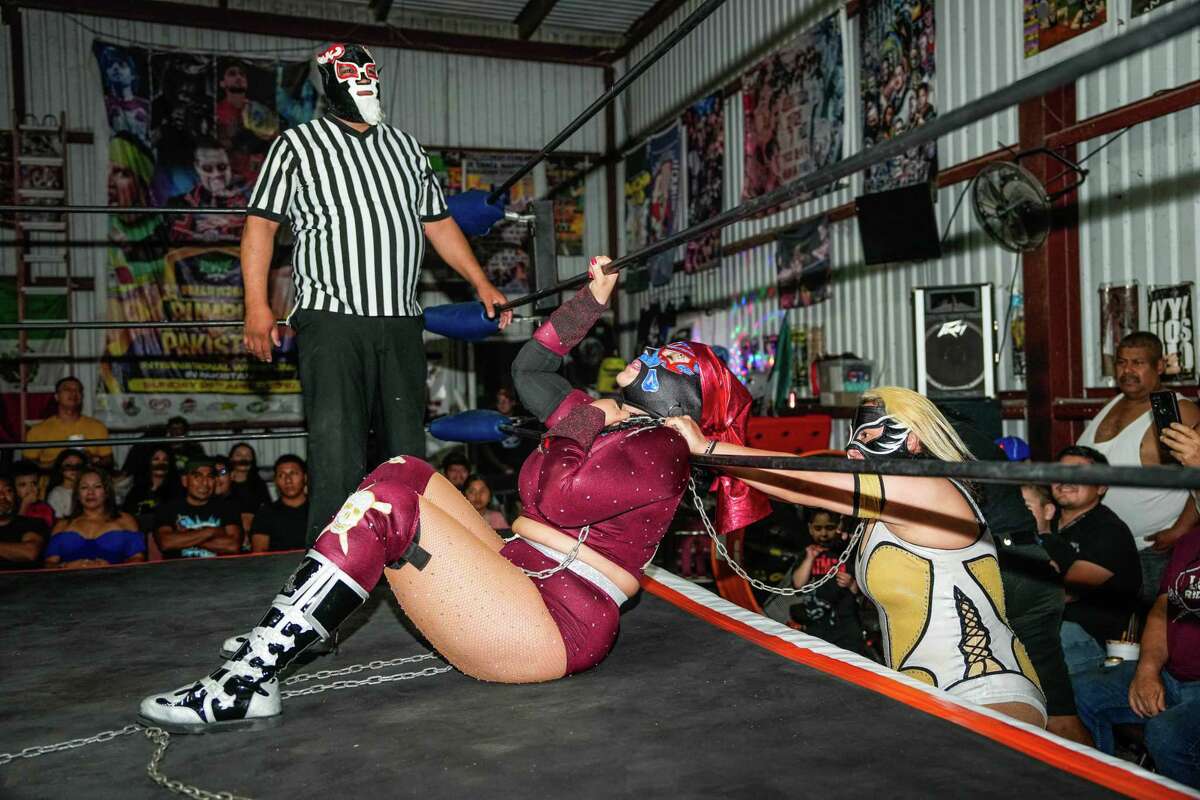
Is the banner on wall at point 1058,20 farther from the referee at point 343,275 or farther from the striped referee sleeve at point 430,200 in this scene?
the referee at point 343,275

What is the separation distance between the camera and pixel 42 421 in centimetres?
680

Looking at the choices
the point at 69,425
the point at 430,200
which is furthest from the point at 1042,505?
the point at 69,425

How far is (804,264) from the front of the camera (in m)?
6.22

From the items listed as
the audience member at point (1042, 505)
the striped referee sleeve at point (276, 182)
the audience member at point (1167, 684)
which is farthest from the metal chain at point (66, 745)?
→ the audience member at point (1042, 505)

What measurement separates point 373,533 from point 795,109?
5.41 m

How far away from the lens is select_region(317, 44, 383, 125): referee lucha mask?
7.41 ft

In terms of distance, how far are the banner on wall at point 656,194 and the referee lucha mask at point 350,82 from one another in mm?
5610

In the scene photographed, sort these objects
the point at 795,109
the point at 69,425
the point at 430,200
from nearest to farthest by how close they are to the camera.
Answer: the point at 430,200, the point at 795,109, the point at 69,425

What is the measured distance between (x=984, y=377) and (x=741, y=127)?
330 cm

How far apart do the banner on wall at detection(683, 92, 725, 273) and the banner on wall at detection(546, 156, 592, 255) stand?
1.44 metres

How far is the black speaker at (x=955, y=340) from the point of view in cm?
448

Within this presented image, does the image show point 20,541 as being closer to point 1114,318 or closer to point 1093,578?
point 1093,578

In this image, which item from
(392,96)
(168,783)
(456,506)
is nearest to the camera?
(168,783)

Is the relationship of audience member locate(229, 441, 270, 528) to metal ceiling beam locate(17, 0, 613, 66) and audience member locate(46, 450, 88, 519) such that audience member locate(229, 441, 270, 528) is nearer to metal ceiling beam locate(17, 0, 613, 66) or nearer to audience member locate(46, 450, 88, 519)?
audience member locate(46, 450, 88, 519)
